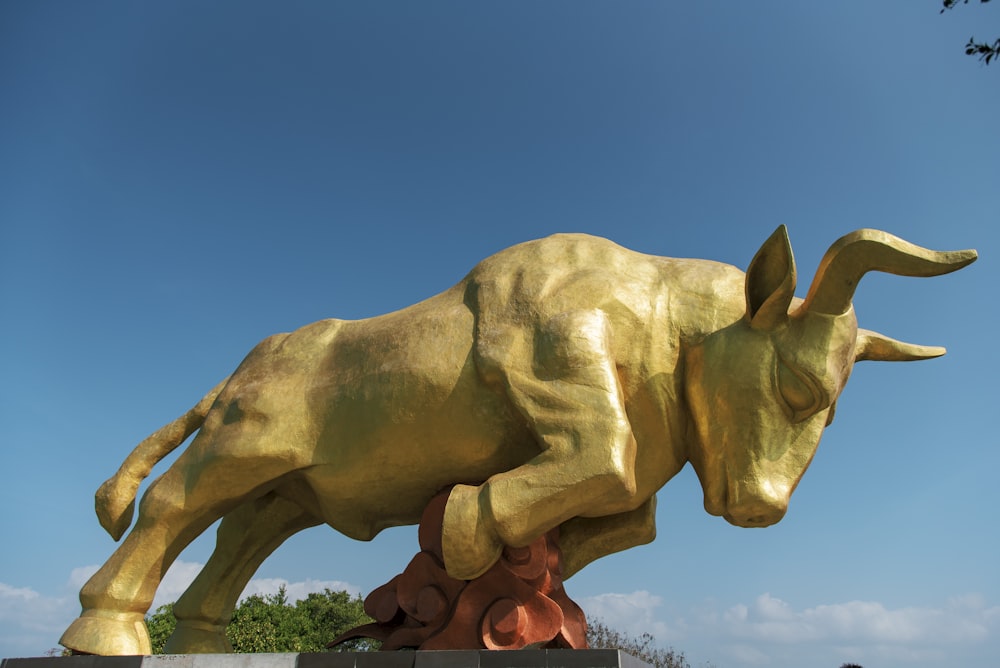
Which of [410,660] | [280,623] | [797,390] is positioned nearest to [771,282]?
[797,390]

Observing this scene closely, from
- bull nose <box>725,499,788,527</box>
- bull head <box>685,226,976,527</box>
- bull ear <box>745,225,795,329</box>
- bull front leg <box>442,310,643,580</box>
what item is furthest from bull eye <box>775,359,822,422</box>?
bull front leg <box>442,310,643,580</box>

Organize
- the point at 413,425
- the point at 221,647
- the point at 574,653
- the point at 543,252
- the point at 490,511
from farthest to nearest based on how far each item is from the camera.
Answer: the point at 221,647, the point at 543,252, the point at 413,425, the point at 490,511, the point at 574,653

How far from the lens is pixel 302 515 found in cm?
557

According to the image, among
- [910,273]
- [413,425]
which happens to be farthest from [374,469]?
[910,273]

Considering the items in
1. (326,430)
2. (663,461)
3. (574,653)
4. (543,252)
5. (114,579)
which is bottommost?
(574,653)

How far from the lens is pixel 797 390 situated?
14.3ft

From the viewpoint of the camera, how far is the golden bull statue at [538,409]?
4168 millimetres

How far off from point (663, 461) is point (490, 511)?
118 cm

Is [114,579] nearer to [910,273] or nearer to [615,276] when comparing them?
[615,276]

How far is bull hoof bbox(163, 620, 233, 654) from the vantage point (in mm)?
5332

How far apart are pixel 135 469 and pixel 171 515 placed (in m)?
0.65

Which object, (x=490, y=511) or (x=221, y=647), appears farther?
(x=221, y=647)

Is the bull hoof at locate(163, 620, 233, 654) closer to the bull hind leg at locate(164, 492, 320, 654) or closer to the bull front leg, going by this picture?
the bull hind leg at locate(164, 492, 320, 654)

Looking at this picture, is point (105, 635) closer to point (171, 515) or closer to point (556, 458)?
point (171, 515)
